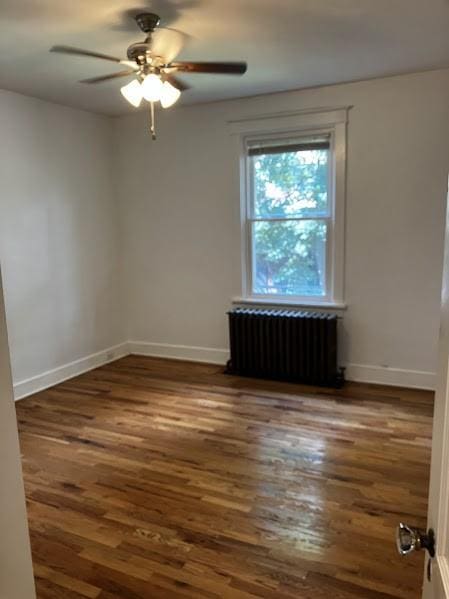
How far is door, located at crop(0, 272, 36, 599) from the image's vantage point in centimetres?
108

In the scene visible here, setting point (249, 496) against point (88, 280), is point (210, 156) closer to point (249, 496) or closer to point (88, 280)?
point (88, 280)

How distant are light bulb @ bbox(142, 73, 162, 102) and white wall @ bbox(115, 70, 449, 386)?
187 cm

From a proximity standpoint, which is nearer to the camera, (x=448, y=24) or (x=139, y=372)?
(x=448, y=24)

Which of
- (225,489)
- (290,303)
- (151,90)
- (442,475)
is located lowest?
(225,489)

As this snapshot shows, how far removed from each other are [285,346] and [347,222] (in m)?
1.28

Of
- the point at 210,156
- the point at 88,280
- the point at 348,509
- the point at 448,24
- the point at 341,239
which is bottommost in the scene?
the point at 348,509

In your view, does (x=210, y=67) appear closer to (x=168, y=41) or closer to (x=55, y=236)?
(x=168, y=41)

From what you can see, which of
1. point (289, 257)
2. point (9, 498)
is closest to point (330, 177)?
point (289, 257)

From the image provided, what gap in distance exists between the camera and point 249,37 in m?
2.84

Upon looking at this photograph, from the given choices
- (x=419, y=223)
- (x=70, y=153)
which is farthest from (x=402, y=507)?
(x=70, y=153)

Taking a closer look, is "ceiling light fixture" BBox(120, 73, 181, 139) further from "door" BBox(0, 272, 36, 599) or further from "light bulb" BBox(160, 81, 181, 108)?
"door" BBox(0, 272, 36, 599)

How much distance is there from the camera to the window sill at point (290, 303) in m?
4.30

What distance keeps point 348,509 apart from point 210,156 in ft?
11.3

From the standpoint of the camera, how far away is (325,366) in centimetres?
420
